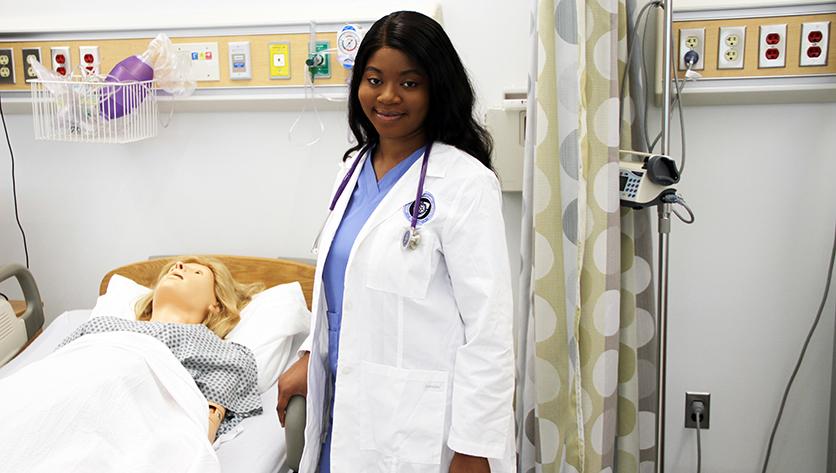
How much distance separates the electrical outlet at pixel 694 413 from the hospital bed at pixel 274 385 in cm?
119

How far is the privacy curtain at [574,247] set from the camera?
1868mm

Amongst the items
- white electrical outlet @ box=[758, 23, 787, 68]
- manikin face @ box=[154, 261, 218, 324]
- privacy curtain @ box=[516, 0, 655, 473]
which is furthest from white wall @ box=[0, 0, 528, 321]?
white electrical outlet @ box=[758, 23, 787, 68]

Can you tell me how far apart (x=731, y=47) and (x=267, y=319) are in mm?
1489

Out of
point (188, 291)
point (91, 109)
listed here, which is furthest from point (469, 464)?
point (91, 109)

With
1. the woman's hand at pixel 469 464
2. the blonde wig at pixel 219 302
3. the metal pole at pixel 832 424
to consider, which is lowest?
the metal pole at pixel 832 424

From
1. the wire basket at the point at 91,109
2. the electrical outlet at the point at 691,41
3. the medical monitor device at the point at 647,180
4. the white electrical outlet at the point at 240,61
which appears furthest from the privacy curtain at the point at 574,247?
the wire basket at the point at 91,109

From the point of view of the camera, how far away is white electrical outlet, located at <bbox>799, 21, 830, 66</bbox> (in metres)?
2.15

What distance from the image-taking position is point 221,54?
2477mm

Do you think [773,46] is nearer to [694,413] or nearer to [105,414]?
[694,413]

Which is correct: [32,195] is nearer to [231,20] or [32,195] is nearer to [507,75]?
[231,20]

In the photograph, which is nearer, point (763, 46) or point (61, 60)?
point (763, 46)

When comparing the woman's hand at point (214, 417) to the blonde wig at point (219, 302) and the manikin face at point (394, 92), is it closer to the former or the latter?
the blonde wig at point (219, 302)

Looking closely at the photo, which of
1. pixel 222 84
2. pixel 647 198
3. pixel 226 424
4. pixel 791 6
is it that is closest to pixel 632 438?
pixel 647 198

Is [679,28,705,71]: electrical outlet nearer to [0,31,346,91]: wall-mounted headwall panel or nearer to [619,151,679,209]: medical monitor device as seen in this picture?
[619,151,679,209]: medical monitor device
